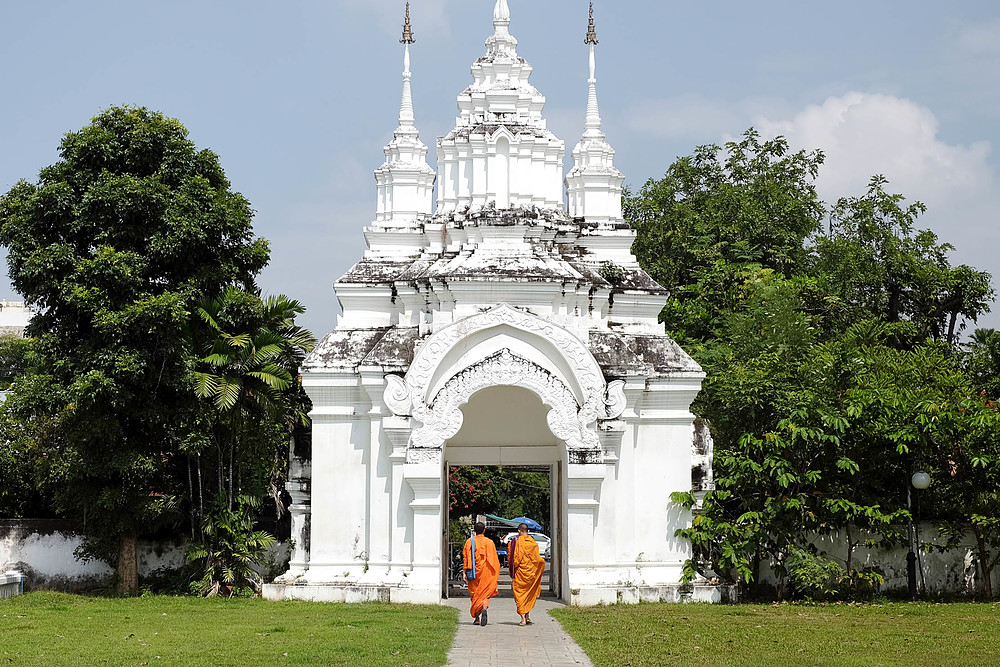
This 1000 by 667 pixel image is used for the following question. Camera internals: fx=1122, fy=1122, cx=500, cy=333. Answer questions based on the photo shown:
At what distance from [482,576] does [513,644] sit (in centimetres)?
222

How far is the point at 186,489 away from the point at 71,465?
2067 millimetres

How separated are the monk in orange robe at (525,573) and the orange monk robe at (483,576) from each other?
0.92 ft

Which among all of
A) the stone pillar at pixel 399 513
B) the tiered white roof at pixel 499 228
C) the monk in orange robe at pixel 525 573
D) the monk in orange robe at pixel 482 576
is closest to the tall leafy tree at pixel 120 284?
the tiered white roof at pixel 499 228

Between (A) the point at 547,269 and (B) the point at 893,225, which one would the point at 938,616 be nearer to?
(A) the point at 547,269

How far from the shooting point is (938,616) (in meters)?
15.1

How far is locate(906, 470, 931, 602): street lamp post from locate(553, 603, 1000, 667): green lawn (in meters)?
0.74

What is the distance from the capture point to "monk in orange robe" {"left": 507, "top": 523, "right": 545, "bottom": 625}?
1419 cm

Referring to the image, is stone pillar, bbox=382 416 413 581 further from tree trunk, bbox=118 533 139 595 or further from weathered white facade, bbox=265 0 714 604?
tree trunk, bbox=118 533 139 595

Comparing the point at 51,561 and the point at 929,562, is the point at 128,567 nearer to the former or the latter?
the point at 51,561

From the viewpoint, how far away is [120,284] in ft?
57.9

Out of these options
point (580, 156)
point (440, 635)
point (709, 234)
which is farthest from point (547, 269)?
point (709, 234)

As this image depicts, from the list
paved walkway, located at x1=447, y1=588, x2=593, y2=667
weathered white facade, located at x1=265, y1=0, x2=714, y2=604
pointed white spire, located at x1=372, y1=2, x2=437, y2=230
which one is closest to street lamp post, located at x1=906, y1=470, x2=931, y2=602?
weathered white facade, located at x1=265, y1=0, x2=714, y2=604

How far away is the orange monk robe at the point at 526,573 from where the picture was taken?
14.2 meters

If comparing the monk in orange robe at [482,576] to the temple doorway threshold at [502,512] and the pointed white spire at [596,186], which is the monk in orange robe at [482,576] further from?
the pointed white spire at [596,186]
